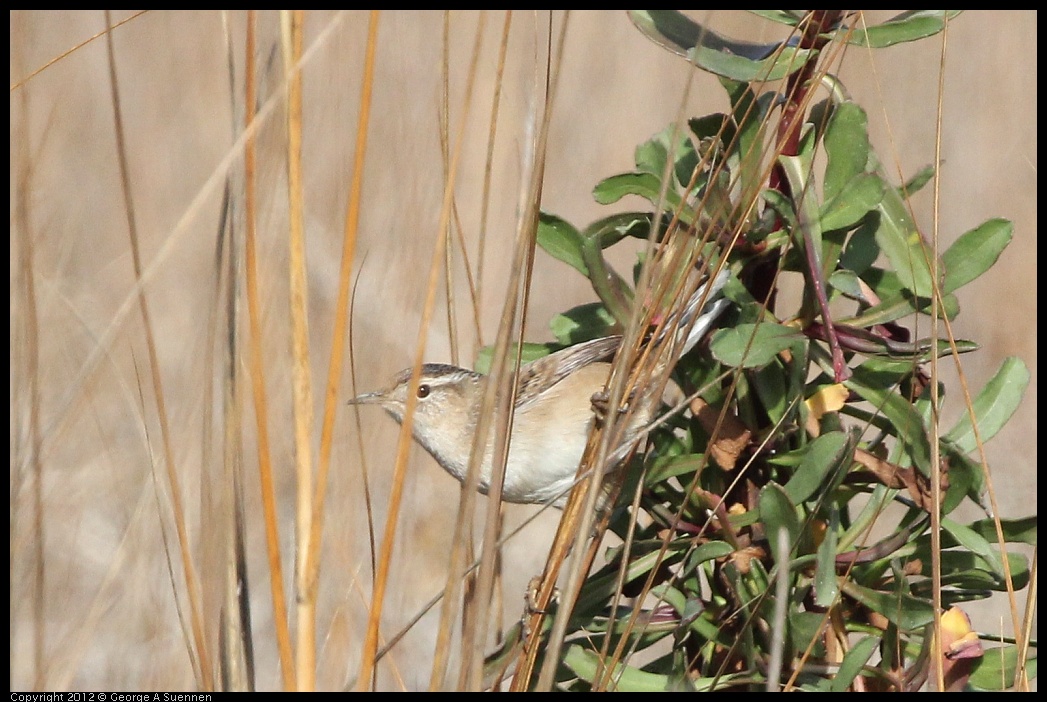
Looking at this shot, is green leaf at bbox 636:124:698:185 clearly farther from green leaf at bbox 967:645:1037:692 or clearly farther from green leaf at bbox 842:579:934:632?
green leaf at bbox 967:645:1037:692

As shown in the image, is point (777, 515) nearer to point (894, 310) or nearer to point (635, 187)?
point (894, 310)

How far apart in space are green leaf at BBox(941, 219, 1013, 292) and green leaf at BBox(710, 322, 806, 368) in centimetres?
31

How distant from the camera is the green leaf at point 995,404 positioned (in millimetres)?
1681

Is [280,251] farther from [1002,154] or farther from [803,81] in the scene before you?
[1002,154]

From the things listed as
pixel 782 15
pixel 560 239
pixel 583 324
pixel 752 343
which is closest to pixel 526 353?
pixel 583 324

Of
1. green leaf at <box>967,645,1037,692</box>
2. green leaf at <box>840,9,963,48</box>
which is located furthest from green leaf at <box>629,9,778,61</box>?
green leaf at <box>967,645,1037,692</box>

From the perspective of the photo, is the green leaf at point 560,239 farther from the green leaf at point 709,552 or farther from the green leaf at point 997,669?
the green leaf at point 997,669

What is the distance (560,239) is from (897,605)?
2.81 ft

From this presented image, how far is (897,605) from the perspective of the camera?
59.7 inches

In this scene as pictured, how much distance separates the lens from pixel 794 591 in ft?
5.30

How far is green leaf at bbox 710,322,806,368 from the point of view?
1516mm

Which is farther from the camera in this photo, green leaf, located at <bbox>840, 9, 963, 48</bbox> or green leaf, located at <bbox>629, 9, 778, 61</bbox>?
green leaf, located at <bbox>629, 9, 778, 61</bbox>
